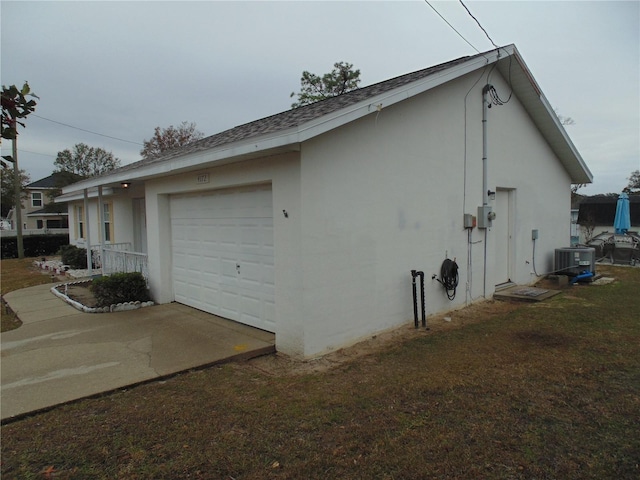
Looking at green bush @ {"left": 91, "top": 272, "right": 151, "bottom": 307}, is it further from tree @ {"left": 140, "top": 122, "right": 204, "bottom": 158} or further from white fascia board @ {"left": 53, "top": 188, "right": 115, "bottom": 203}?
tree @ {"left": 140, "top": 122, "right": 204, "bottom": 158}

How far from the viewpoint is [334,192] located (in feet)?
17.7

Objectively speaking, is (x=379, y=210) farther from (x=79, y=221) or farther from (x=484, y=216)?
(x=79, y=221)

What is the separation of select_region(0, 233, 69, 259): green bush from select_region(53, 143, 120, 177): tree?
2863 centimetres

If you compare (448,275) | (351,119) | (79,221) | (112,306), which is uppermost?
(351,119)

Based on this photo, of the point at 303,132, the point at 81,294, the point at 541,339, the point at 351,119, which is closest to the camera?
the point at 303,132

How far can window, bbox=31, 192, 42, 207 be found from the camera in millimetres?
44281

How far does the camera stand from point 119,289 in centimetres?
801

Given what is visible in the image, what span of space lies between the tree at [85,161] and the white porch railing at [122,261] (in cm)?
4309

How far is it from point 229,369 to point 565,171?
12.5m

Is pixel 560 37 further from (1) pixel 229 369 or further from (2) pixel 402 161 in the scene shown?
(1) pixel 229 369

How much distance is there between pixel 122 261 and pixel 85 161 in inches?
1899

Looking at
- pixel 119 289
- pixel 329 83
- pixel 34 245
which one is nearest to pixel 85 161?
pixel 34 245

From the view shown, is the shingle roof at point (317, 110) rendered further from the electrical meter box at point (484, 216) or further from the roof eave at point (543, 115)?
the electrical meter box at point (484, 216)

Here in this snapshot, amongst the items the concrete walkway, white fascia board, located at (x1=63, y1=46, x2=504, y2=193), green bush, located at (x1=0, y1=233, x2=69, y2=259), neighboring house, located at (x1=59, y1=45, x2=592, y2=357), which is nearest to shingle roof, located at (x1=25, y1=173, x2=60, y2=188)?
green bush, located at (x1=0, y1=233, x2=69, y2=259)
